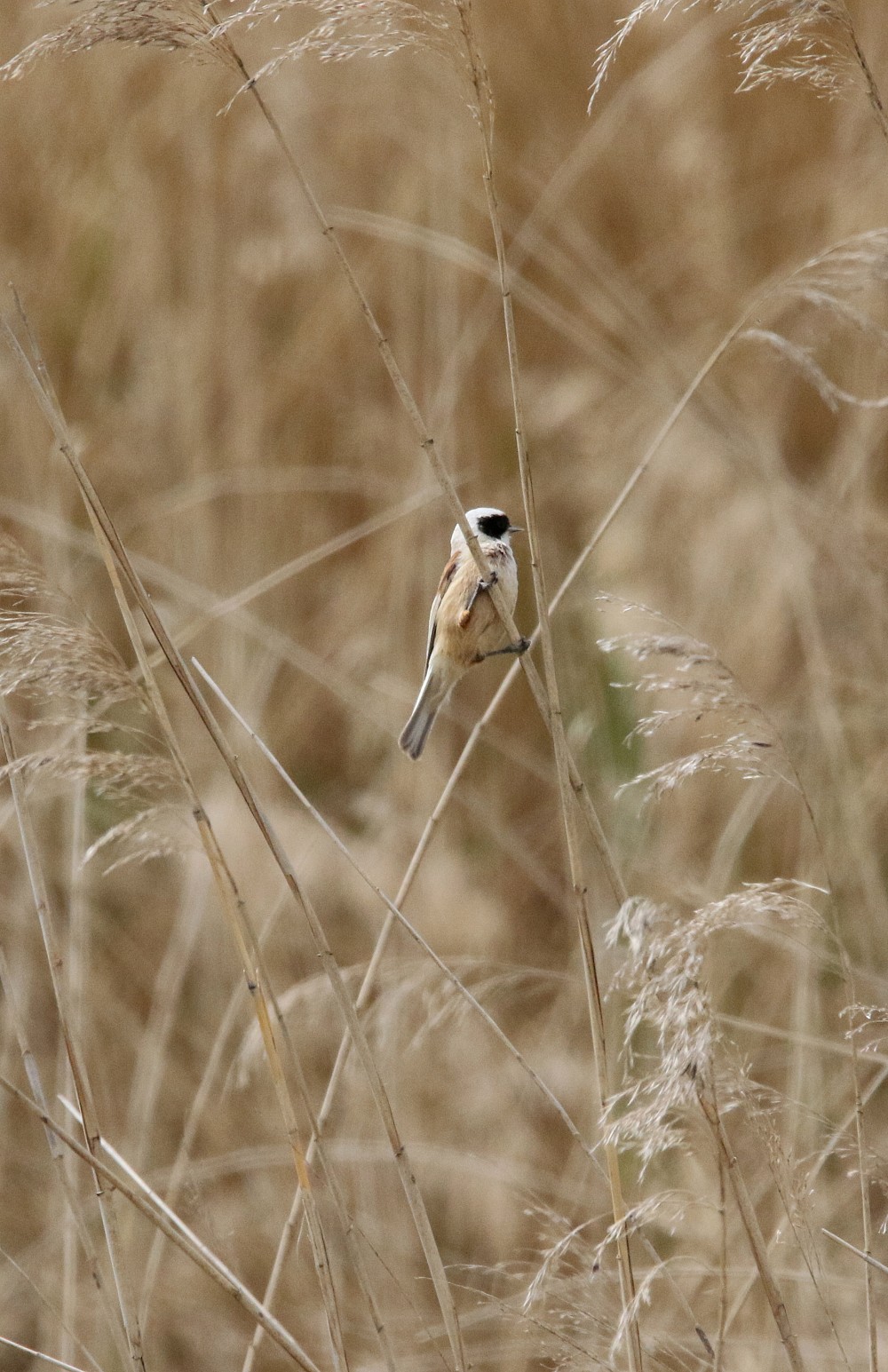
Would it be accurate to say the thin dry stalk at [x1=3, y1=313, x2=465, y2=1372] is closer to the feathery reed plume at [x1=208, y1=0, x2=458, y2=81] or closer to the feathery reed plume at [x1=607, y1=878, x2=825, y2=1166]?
the feathery reed plume at [x1=607, y1=878, x2=825, y2=1166]

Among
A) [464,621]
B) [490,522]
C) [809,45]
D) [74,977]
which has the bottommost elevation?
[74,977]

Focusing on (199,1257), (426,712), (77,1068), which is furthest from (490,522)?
(199,1257)

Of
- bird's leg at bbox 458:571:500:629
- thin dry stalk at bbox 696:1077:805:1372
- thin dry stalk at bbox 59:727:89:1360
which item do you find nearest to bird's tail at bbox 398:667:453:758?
bird's leg at bbox 458:571:500:629

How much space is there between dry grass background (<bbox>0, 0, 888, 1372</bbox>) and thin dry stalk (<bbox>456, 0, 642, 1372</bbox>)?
1.42 feet

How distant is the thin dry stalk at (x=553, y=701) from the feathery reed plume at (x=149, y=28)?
0.92 feet

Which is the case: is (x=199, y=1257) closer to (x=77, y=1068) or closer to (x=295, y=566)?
(x=77, y=1068)

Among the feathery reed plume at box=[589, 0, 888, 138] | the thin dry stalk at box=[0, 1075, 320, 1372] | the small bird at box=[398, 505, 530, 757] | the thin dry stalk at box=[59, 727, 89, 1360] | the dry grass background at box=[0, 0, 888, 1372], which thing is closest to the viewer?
the thin dry stalk at box=[0, 1075, 320, 1372]

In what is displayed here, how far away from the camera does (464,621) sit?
8.16 feet

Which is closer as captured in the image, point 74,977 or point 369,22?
point 369,22

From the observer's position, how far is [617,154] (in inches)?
199

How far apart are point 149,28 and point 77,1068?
4.06 feet

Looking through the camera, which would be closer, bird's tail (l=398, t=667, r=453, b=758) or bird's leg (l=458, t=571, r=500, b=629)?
bird's leg (l=458, t=571, r=500, b=629)

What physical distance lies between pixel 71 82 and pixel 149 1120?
3.45m

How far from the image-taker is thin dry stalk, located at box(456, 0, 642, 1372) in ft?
4.98
